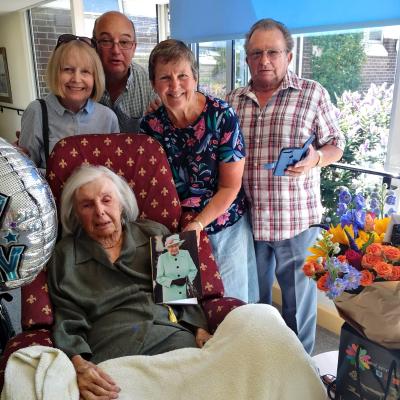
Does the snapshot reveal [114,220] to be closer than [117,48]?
Yes

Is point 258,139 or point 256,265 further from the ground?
point 258,139

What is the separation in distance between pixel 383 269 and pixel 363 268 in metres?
0.06

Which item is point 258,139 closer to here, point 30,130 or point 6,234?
point 30,130

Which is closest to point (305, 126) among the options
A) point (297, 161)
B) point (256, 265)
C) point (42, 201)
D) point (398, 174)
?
point (297, 161)

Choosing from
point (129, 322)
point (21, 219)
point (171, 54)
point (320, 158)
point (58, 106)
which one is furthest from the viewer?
point (58, 106)

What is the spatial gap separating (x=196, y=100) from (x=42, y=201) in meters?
0.79

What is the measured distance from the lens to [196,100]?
5.09ft

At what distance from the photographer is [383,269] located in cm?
92

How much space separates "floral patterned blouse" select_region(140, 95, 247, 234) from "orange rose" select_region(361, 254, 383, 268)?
68 centimetres

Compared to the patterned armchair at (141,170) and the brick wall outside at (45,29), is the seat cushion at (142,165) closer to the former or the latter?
the patterned armchair at (141,170)

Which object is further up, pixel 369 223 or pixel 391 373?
pixel 369 223

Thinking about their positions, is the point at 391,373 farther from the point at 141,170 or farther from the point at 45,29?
the point at 45,29

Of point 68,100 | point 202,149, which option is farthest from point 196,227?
point 68,100

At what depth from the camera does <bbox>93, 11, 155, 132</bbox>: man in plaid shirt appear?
6.14ft
